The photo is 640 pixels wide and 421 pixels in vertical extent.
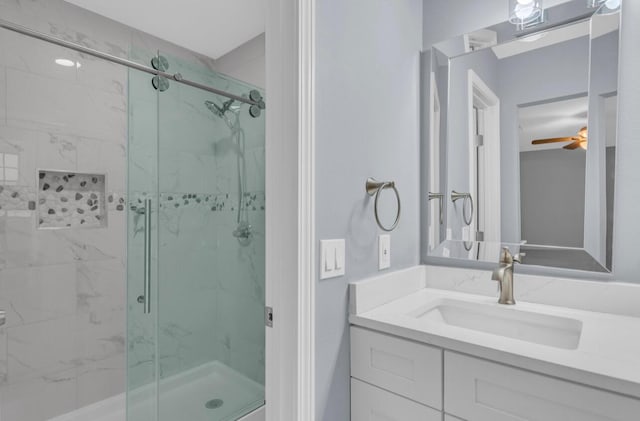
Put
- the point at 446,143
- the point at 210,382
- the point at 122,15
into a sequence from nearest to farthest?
the point at 446,143 → the point at 210,382 → the point at 122,15

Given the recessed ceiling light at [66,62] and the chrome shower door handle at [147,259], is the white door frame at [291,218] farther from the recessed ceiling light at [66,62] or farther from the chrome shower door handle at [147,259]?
the recessed ceiling light at [66,62]

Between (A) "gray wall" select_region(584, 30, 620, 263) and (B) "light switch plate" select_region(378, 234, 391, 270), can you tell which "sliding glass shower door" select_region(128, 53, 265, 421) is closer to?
(B) "light switch plate" select_region(378, 234, 391, 270)

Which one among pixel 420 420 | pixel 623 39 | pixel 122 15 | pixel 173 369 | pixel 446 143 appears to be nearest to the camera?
pixel 420 420

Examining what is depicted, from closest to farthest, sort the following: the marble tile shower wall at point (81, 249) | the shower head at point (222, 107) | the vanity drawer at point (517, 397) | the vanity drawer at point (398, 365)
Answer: the vanity drawer at point (517, 397) < the vanity drawer at point (398, 365) < the marble tile shower wall at point (81, 249) < the shower head at point (222, 107)

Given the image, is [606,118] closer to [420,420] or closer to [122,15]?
[420,420]

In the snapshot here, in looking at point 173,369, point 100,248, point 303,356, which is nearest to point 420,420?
point 303,356

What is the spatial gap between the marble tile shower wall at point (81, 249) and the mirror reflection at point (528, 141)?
41.4 inches

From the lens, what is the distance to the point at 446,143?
145cm

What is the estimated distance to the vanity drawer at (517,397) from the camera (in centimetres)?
68

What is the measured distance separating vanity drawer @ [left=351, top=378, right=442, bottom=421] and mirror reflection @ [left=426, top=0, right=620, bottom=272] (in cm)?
67

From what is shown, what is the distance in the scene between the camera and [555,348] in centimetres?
81

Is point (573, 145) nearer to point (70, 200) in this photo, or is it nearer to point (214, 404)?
point (214, 404)

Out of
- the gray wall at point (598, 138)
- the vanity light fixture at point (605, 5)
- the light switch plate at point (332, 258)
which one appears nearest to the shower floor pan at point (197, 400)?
the light switch plate at point (332, 258)

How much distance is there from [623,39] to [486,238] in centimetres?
79
